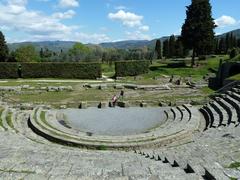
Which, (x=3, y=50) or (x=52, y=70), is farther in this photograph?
(x=3, y=50)

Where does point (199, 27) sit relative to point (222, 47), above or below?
above

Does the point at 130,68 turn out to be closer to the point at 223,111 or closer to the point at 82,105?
the point at 82,105

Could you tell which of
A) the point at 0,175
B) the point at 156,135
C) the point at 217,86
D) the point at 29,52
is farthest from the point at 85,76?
the point at 0,175

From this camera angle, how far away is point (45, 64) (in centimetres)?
4322

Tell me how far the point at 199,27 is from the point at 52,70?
23.7 m

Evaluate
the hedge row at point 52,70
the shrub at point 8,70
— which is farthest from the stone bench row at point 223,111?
the shrub at point 8,70

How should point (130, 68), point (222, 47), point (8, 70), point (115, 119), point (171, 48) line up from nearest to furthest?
point (115, 119)
point (8, 70)
point (130, 68)
point (171, 48)
point (222, 47)

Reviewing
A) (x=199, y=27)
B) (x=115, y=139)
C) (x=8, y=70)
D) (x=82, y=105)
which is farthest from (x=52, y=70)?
(x=115, y=139)

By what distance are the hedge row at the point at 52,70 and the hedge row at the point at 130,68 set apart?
117 inches

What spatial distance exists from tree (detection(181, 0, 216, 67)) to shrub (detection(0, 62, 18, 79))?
26367 millimetres

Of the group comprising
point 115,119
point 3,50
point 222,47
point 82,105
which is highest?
point 3,50

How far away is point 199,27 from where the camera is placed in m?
49.8

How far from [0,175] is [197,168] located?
510cm

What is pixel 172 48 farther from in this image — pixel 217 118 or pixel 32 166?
pixel 32 166
